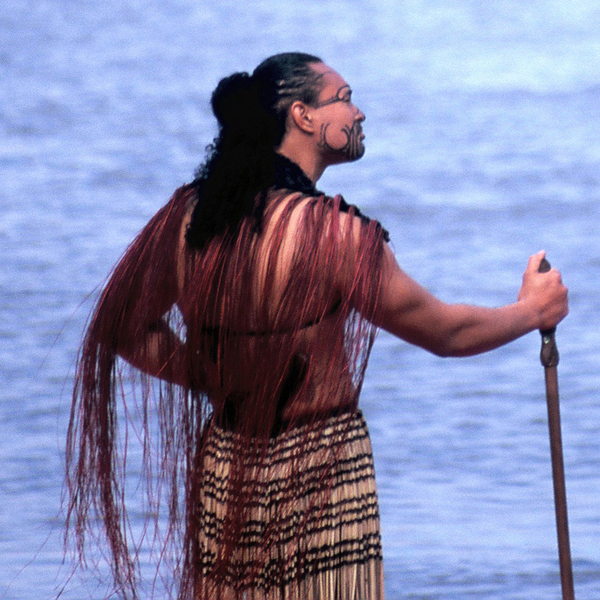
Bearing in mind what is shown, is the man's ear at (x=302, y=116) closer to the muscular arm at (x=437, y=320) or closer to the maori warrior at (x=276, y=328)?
the maori warrior at (x=276, y=328)

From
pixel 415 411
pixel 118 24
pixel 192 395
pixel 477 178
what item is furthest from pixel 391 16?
pixel 192 395

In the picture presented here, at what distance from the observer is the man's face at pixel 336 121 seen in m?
2.02

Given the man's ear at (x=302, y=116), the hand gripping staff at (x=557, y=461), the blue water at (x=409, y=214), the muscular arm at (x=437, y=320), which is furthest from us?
the blue water at (x=409, y=214)

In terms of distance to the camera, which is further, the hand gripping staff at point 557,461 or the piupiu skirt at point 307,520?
the hand gripping staff at point 557,461

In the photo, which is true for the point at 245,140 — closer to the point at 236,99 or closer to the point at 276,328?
the point at 236,99

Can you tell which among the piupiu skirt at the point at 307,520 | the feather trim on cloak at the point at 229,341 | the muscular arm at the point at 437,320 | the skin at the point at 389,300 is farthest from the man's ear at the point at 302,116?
the piupiu skirt at the point at 307,520

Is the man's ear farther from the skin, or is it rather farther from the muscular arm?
the muscular arm

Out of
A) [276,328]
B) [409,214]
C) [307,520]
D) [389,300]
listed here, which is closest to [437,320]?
[389,300]

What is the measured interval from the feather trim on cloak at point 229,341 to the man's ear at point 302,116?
0.12m

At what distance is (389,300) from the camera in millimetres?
1906

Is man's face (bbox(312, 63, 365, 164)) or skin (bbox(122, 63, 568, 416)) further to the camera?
man's face (bbox(312, 63, 365, 164))

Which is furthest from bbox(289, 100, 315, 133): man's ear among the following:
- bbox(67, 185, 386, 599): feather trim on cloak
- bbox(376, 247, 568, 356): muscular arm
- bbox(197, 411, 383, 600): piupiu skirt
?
bbox(197, 411, 383, 600): piupiu skirt

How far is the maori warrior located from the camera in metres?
1.92

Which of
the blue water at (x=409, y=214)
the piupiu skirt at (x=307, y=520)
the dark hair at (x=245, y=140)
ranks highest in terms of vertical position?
the blue water at (x=409, y=214)
